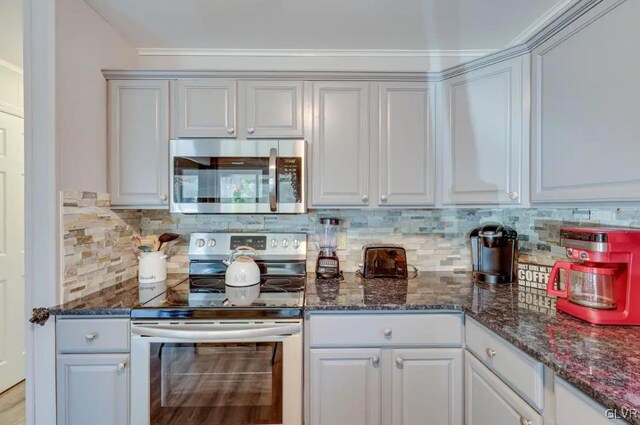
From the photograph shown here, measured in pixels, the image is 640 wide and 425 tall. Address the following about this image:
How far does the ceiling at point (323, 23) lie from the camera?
162 centimetres

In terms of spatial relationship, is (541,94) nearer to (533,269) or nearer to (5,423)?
(533,269)

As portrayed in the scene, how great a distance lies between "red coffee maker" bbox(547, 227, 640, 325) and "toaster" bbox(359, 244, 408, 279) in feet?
2.90

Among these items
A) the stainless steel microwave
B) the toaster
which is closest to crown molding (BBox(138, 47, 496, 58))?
the stainless steel microwave

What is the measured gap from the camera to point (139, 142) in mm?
1769

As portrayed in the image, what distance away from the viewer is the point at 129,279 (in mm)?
1919

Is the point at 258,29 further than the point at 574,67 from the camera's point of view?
Yes

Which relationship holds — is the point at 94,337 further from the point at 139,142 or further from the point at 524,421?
the point at 524,421

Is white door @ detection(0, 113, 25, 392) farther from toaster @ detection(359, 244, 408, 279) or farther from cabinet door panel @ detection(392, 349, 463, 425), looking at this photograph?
cabinet door panel @ detection(392, 349, 463, 425)

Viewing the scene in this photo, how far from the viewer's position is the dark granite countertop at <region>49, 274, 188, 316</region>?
4.58 feet

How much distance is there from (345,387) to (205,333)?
2.31ft

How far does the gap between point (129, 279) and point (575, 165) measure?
2.43m

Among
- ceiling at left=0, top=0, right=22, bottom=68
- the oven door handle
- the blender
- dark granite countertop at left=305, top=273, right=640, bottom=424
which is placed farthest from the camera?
the blender

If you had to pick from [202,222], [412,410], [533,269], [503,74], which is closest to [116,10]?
[202,222]

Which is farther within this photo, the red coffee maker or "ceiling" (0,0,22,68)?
"ceiling" (0,0,22,68)
